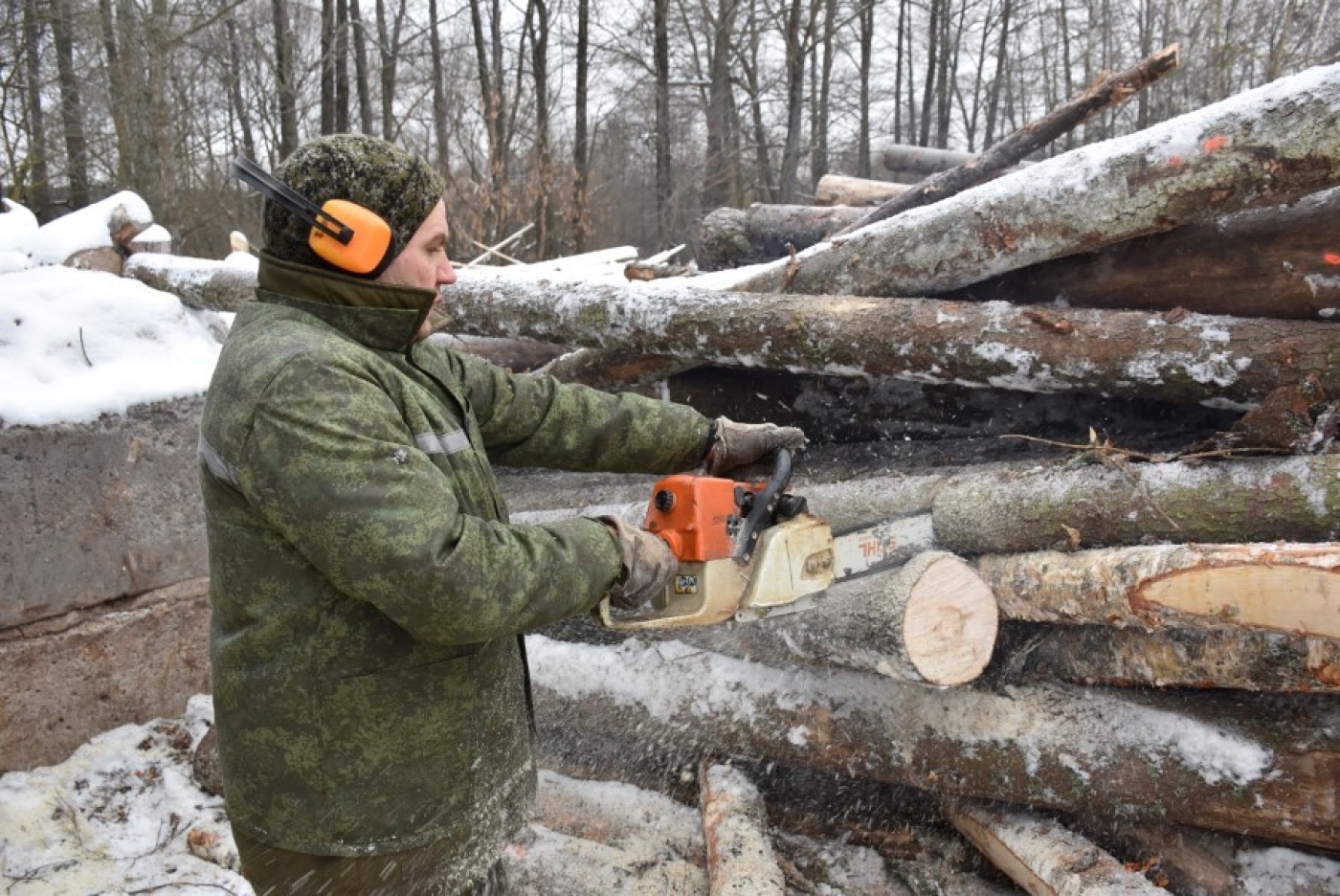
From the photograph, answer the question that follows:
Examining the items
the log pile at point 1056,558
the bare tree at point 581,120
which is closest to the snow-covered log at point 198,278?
the log pile at point 1056,558

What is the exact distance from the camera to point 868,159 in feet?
80.9

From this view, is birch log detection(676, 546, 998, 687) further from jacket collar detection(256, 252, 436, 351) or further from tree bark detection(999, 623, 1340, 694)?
jacket collar detection(256, 252, 436, 351)

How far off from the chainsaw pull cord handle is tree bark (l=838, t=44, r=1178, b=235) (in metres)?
2.59

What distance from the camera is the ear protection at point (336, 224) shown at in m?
1.73

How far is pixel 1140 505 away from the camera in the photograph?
2.71 meters

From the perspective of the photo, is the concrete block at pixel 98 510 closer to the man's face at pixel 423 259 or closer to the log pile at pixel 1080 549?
the log pile at pixel 1080 549

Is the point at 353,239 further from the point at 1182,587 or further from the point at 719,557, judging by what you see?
the point at 1182,587

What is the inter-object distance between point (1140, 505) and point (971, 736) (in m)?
0.81

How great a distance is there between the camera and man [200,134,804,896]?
1604 mm

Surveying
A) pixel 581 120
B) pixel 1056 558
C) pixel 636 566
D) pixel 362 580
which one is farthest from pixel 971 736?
pixel 581 120

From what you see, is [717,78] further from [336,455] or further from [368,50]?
[336,455]

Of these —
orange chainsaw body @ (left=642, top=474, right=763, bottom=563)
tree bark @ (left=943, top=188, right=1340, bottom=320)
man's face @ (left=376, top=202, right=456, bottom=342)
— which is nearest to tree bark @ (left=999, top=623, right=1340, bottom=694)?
tree bark @ (left=943, top=188, right=1340, bottom=320)

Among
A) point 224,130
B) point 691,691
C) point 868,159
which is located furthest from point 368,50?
point 691,691

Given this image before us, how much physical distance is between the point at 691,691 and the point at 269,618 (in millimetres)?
1834
